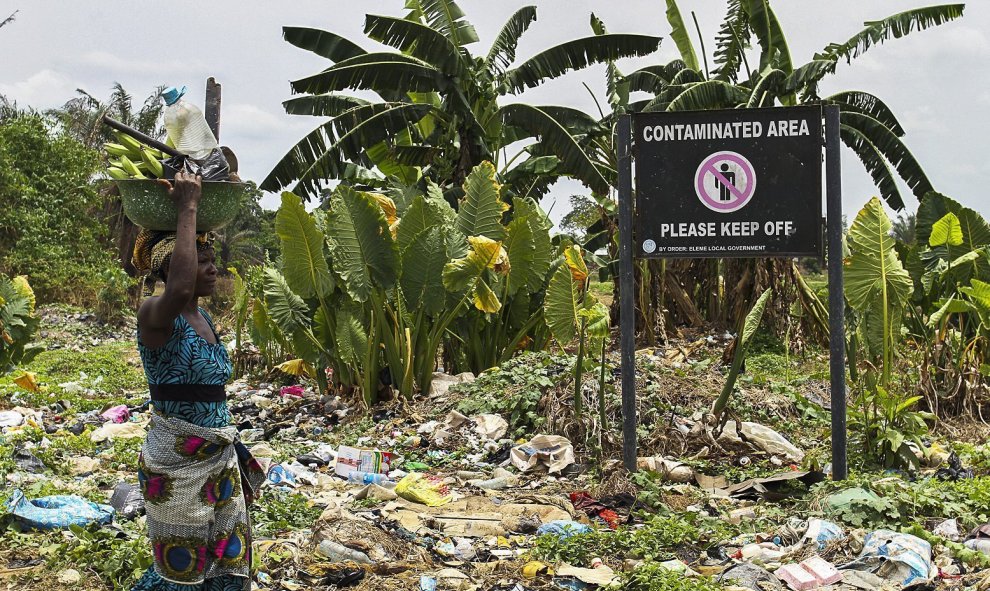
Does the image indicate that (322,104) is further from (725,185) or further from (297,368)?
(725,185)

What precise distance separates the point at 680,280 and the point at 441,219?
289 inches

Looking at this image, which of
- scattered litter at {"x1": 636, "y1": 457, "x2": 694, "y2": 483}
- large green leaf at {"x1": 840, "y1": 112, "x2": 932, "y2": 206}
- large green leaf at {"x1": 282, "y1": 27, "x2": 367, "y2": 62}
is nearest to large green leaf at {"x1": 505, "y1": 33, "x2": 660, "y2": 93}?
large green leaf at {"x1": 282, "y1": 27, "x2": 367, "y2": 62}

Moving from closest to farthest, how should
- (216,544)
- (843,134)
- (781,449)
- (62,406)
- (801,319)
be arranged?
1. (216,544)
2. (781,449)
3. (62,406)
4. (801,319)
5. (843,134)

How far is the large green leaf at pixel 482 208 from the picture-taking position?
8.79 meters

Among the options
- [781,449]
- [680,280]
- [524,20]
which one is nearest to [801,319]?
[680,280]

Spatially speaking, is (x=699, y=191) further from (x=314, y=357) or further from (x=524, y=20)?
(x=524, y=20)

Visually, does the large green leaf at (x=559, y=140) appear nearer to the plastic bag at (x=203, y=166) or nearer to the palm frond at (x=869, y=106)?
the palm frond at (x=869, y=106)

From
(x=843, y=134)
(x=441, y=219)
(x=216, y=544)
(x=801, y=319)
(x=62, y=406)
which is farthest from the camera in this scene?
(x=843, y=134)

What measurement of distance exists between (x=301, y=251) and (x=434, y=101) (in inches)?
247

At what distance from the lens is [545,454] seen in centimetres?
619

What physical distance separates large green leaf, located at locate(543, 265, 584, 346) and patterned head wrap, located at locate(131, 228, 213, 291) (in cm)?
375

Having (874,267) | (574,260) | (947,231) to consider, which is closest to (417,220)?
(574,260)

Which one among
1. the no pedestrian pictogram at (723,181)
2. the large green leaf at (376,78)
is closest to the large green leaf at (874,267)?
the no pedestrian pictogram at (723,181)

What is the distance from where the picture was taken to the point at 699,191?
18.3ft
